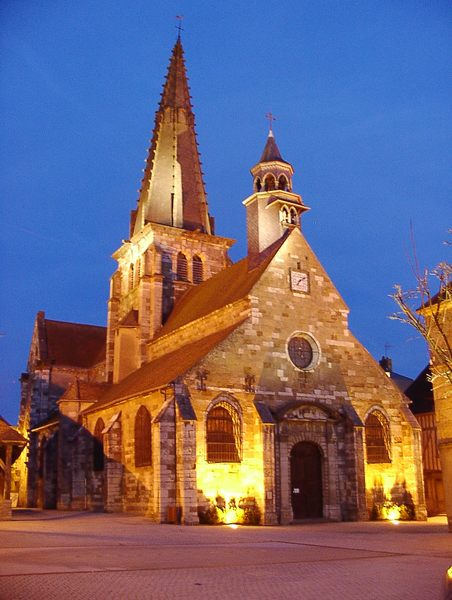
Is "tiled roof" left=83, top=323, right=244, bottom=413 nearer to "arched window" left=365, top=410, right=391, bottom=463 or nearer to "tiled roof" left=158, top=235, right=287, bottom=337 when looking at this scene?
"tiled roof" left=158, top=235, right=287, bottom=337

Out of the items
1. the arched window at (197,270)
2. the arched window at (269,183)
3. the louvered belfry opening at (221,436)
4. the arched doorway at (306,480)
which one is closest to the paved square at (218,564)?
the louvered belfry opening at (221,436)

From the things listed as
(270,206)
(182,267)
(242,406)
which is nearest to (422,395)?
(270,206)

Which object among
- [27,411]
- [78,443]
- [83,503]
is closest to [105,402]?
[78,443]

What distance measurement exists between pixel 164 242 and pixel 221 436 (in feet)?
53.6

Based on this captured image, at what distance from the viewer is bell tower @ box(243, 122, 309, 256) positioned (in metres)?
30.0

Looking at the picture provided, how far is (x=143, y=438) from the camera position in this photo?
83.5ft

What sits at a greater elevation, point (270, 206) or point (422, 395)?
point (270, 206)

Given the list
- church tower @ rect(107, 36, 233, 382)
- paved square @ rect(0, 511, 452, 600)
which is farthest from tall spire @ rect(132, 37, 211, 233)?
paved square @ rect(0, 511, 452, 600)

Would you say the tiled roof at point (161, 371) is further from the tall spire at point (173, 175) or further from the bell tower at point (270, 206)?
the tall spire at point (173, 175)

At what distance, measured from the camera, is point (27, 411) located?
4288 centimetres

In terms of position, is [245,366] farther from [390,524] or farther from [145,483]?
[390,524]

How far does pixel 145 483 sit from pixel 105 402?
5.98 meters

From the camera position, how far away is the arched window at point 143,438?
82.2 ft

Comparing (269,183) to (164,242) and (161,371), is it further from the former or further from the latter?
(161,371)
